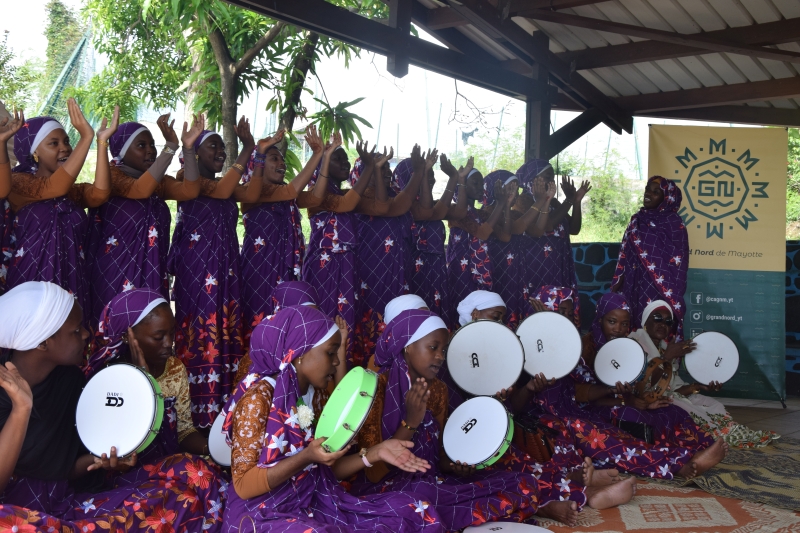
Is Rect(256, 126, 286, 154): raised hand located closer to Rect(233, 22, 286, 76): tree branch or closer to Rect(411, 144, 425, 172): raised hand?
Rect(411, 144, 425, 172): raised hand

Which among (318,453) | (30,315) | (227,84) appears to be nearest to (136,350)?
(30,315)

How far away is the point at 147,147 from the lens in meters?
3.58

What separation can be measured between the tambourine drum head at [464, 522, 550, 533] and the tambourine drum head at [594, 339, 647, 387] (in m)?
1.38

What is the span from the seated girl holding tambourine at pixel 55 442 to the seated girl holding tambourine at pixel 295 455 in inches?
11.6

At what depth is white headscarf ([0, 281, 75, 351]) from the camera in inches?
85.9

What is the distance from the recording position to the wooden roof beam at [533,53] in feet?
16.2

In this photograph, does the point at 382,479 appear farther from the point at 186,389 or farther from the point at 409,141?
the point at 409,141

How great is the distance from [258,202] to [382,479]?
1.75 m

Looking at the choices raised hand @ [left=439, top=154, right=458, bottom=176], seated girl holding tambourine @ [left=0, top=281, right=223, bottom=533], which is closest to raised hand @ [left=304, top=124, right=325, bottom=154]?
raised hand @ [left=439, top=154, right=458, bottom=176]

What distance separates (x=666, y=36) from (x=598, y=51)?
90 cm

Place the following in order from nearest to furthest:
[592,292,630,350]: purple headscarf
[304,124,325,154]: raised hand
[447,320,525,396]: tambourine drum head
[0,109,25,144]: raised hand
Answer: [0,109,25,144]: raised hand < [447,320,525,396]: tambourine drum head < [304,124,325,154]: raised hand < [592,292,630,350]: purple headscarf

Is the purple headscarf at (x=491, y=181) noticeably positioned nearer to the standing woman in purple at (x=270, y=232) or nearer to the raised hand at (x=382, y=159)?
the raised hand at (x=382, y=159)

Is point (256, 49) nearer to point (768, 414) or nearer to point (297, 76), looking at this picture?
point (297, 76)

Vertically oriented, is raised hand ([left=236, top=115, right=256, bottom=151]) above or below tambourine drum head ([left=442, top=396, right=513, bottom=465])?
above
